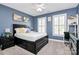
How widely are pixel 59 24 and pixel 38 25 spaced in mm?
549

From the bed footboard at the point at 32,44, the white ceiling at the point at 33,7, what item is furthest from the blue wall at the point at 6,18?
the bed footboard at the point at 32,44

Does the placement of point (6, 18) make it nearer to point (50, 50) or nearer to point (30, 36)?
point (30, 36)

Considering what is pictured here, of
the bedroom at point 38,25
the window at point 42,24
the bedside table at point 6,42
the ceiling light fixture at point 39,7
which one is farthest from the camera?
the bedside table at point 6,42

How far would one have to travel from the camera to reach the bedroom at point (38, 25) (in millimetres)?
1993

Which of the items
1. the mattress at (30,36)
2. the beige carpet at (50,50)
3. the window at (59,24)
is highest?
the window at (59,24)

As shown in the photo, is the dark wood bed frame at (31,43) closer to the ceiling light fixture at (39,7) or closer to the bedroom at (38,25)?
the bedroom at (38,25)

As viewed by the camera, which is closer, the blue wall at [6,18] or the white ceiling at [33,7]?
the white ceiling at [33,7]

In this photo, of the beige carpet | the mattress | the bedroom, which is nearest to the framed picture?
the bedroom

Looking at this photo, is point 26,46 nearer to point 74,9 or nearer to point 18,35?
point 18,35

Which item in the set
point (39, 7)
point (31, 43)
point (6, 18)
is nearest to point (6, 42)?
point (6, 18)

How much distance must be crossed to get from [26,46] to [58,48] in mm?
893

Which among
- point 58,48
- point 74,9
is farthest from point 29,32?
point 74,9

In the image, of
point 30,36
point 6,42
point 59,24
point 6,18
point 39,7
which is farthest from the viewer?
point 6,42

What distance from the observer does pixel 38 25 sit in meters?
2.18
